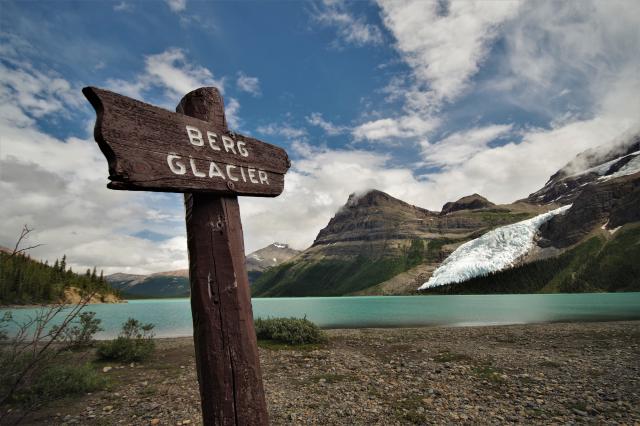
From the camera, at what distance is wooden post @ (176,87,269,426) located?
3883 millimetres

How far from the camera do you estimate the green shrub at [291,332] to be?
21.7m

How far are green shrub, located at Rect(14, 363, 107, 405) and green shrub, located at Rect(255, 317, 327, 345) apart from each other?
34.8 ft

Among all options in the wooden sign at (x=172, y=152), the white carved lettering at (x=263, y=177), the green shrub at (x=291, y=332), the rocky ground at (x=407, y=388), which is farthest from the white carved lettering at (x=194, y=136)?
the green shrub at (x=291, y=332)

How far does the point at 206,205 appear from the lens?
167 inches

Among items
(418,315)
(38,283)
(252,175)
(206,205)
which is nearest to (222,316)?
(206,205)

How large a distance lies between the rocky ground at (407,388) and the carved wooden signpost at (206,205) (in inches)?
252

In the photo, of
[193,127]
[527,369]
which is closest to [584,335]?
[527,369]

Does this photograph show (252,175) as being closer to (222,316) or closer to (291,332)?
(222,316)

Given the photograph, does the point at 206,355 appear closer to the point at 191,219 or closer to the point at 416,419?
the point at 191,219

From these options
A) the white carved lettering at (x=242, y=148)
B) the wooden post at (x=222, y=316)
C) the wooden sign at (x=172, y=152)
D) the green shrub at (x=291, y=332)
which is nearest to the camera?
the wooden sign at (x=172, y=152)

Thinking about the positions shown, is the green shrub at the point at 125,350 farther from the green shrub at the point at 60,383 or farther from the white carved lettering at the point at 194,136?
the white carved lettering at the point at 194,136

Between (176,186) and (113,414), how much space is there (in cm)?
992

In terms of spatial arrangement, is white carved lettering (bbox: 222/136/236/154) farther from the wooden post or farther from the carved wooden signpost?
the wooden post

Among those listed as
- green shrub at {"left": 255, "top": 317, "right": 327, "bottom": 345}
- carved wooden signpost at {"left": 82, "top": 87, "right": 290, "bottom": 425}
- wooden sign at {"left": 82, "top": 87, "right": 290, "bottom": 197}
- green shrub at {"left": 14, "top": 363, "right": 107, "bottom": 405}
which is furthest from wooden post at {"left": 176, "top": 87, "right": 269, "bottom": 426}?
green shrub at {"left": 255, "top": 317, "right": 327, "bottom": 345}
